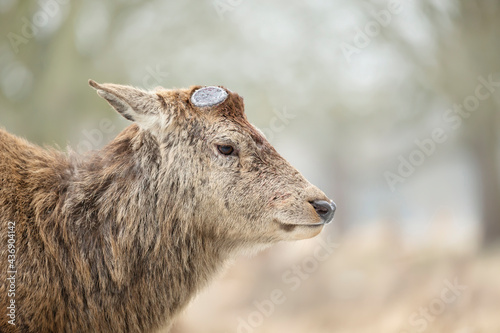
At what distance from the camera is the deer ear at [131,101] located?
329 cm

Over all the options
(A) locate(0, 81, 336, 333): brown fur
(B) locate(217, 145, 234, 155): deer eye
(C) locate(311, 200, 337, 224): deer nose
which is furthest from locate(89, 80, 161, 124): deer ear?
(C) locate(311, 200, 337, 224): deer nose

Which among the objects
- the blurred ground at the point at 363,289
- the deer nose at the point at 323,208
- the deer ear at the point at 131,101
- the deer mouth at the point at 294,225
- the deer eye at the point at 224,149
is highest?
the deer ear at the point at 131,101

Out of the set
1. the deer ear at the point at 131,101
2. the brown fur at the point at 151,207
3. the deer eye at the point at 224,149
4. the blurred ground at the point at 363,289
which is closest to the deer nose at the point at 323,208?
the brown fur at the point at 151,207

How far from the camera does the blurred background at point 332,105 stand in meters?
9.87

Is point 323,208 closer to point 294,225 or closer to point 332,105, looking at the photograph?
point 294,225

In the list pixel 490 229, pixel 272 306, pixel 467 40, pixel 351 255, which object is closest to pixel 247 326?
pixel 272 306

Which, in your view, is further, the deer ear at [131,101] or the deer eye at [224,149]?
the deer eye at [224,149]

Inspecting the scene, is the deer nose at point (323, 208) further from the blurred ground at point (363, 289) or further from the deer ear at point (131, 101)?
the blurred ground at point (363, 289)

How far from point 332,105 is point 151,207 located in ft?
33.2

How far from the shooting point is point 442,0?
1009 cm

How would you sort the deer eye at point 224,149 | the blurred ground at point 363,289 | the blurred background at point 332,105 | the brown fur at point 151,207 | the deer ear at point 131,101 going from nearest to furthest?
the deer ear at point 131,101 < the brown fur at point 151,207 < the deer eye at point 224,149 < the blurred ground at point 363,289 < the blurred background at point 332,105

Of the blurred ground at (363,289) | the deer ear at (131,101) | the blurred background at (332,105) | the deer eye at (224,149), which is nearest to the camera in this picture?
the deer ear at (131,101)

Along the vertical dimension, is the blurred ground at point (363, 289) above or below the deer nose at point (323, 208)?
below

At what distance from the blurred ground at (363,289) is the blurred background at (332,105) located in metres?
0.03
